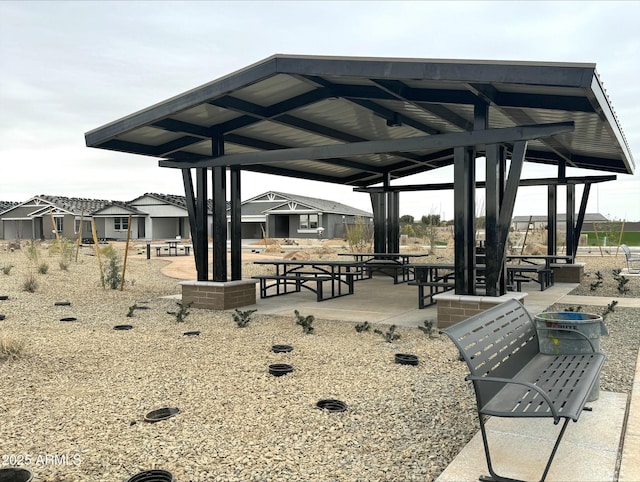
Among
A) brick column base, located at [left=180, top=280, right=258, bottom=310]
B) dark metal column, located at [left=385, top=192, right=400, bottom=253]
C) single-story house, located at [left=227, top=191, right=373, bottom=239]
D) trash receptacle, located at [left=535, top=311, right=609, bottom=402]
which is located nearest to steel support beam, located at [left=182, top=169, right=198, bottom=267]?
brick column base, located at [left=180, top=280, right=258, bottom=310]

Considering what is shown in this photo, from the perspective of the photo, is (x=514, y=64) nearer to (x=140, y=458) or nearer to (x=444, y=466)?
(x=444, y=466)

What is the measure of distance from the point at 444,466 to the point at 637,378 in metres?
2.51

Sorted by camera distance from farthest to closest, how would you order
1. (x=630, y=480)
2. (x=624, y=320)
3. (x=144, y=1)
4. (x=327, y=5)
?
(x=327, y=5) → (x=144, y=1) → (x=624, y=320) → (x=630, y=480)

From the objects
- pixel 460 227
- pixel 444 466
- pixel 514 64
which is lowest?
pixel 444 466

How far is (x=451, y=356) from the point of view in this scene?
536cm

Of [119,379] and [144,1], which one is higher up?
[144,1]

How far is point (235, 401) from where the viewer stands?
3.99 metres

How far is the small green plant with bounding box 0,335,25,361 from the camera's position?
513 centimetres

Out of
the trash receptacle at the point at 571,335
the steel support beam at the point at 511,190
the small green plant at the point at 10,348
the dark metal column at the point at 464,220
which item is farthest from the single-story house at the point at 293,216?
the trash receptacle at the point at 571,335

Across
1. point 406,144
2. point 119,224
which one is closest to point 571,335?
point 406,144

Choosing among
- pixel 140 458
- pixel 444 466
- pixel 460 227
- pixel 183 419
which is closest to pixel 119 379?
pixel 183 419

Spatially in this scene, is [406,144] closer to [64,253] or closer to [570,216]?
[570,216]

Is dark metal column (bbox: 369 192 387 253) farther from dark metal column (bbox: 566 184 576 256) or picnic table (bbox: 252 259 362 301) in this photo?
dark metal column (bbox: 566 184 576 256)

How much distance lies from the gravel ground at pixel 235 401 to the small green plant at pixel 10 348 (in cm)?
3
